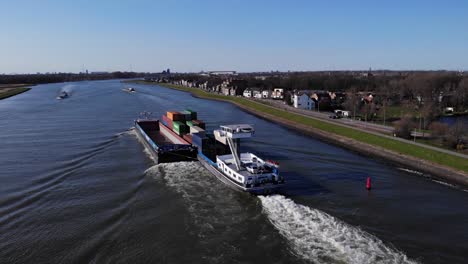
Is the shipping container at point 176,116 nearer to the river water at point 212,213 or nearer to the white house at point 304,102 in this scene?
the river water at point 212,213

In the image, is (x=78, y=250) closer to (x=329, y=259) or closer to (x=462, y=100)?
(x=329, y=259)

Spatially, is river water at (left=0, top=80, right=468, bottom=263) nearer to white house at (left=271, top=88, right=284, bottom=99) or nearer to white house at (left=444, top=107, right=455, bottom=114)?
white house at (left=444, top=107, right=455, bottom=114)

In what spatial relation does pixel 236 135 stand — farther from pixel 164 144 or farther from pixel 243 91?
pixel 243 91

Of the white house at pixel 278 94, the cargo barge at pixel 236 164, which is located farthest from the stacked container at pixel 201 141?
the white house at pixel 278 94

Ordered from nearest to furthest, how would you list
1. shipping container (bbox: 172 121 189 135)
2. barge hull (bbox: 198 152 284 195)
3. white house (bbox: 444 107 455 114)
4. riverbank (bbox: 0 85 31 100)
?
barge hull (bbox: 198 152 284 195) < shipping container (bbox: 172 121 189 135) < white house (bbox: 444 107 455 114) < riverbank (bbox: 0 85 31 100)

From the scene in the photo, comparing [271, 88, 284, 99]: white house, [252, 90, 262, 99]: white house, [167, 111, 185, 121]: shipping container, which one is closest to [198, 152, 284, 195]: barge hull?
[167, 111, 185, 121]: shipping container

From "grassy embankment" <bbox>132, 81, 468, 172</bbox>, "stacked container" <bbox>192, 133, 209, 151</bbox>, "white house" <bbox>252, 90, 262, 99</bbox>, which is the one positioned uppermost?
"white house" <bbox>252, 90, 262, 99</bbox>
